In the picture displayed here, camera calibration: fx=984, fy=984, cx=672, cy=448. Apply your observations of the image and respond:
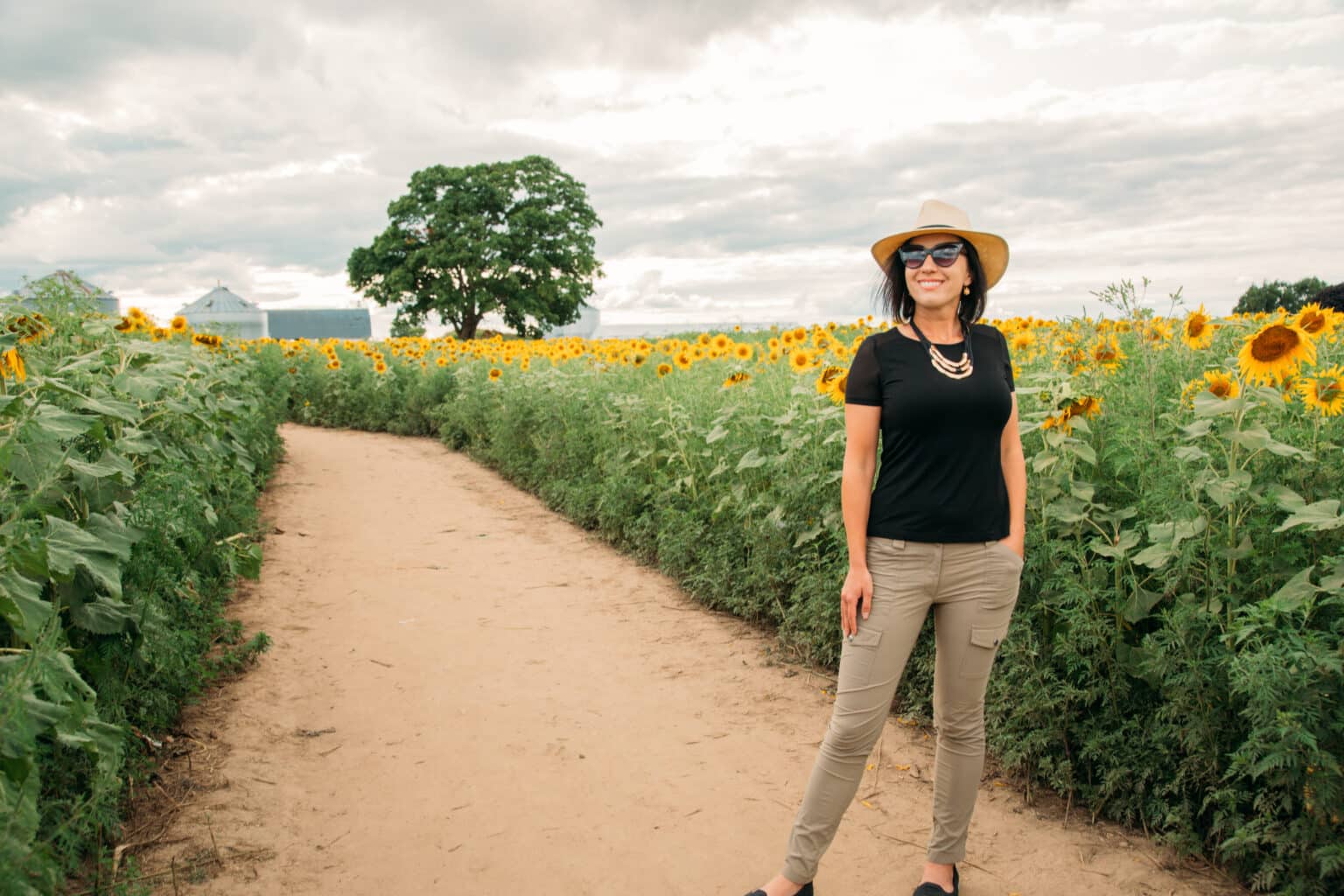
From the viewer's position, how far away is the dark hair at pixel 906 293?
2.94 m

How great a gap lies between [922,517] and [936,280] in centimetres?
68

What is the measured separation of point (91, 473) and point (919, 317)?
259 cm

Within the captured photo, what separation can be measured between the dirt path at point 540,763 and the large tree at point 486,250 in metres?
35.1

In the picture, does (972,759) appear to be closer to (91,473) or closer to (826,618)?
(826,618)

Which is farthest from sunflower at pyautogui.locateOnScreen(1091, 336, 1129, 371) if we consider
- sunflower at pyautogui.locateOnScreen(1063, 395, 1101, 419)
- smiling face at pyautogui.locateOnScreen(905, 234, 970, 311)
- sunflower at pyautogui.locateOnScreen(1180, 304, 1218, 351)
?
smiling face at pyautogui.locateOnScreen(905, 234, 970, 311)

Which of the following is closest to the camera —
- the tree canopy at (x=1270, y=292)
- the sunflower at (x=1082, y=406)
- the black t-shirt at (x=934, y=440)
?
the black t-shirt at (x=934, y=440)

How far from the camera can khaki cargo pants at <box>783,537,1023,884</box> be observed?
271 centimetres

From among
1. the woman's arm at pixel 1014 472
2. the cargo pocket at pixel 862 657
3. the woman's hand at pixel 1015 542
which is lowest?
the cargo pocket at pixel 862 657

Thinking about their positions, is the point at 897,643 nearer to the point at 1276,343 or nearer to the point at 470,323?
the point at 1276,343

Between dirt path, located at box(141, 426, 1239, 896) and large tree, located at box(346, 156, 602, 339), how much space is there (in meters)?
35.1

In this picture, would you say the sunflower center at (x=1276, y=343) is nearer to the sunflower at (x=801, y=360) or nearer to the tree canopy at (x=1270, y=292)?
the sunflower at (x=801, y=360)

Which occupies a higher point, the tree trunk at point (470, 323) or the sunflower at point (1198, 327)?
the tree trunk at point (470, 323)

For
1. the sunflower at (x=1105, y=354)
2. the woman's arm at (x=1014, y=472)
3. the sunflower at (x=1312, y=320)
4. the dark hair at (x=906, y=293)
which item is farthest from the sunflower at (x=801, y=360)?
the woman's arm at (x=1014, y=472)

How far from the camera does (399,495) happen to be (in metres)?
9.72
